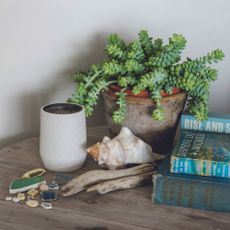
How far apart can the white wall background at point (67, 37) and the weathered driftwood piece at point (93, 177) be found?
375mm

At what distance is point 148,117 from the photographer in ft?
3.37

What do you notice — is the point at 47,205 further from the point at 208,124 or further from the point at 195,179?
the point at 208,124

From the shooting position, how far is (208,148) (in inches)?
36.9

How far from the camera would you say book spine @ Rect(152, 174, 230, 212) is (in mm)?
859

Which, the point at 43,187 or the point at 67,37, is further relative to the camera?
the point at 67,37

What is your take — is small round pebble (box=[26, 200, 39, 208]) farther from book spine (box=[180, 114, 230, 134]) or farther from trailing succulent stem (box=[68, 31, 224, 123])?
book spine (box=[180, 114, 230, 134])

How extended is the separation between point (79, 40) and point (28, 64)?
169 mm

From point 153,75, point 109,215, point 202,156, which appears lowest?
point 109,215

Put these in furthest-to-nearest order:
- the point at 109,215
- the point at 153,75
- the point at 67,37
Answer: the point at 67,37 < the point at 153,75 < the point at 109,215

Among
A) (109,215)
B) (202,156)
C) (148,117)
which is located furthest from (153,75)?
(109,215)

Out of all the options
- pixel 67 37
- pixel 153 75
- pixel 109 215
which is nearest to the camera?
pixel 109 215

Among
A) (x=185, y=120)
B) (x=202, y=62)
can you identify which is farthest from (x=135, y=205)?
(x=202, y=62)

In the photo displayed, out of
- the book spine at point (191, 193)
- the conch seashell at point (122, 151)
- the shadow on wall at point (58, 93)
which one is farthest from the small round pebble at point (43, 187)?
the shadow on wall at point (58, 93)

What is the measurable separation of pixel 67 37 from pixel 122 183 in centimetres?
51
